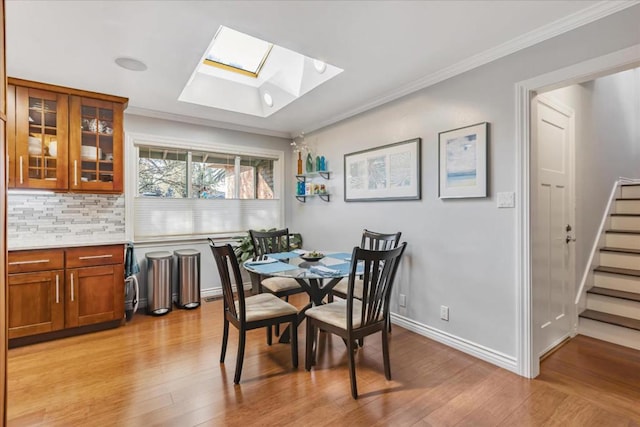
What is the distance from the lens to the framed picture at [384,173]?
122 inches

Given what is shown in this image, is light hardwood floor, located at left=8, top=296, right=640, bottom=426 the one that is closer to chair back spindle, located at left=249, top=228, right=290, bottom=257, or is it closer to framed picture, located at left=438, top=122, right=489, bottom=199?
chair back spindle, located at left=249, top=228, right=290, bottom=257

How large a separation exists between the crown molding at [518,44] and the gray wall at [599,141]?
0.62m

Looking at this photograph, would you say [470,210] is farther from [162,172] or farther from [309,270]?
[162,172]

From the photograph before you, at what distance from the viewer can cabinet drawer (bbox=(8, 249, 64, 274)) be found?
2771 millimetres

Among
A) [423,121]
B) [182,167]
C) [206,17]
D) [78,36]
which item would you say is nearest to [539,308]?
[423,121]

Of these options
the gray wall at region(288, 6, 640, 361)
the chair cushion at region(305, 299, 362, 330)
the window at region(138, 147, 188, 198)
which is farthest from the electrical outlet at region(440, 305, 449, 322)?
the window at region(138, 147, 188, 198)

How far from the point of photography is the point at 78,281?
3053 millimetres

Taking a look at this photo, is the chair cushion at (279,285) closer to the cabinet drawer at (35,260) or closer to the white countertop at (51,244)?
the white countertop at (51,244)

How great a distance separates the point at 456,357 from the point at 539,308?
29.7 inches

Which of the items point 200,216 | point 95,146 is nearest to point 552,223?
point 200,216

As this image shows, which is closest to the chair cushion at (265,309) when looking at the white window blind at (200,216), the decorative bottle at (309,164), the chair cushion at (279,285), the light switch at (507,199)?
the chair cushion at (279,285)

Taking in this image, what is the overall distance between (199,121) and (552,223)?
416 centimetres

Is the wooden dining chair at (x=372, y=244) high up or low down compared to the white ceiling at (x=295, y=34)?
down

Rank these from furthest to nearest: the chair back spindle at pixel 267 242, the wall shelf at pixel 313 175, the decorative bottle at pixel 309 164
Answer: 1. the decorative bottle at pixel 309 164
2. the wall shelf at pixel 313 175
3. the chair back spindle at pixel 267 242
